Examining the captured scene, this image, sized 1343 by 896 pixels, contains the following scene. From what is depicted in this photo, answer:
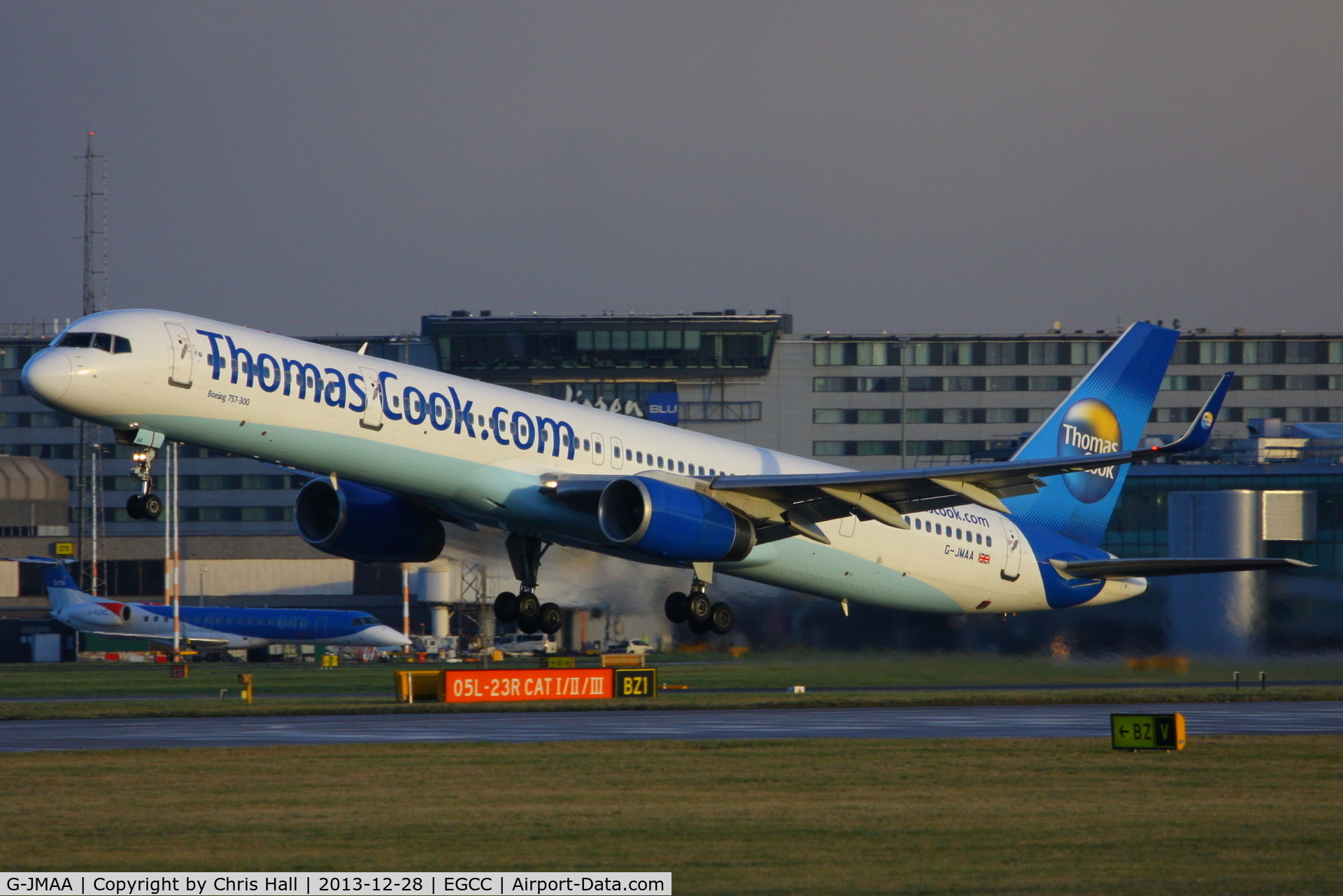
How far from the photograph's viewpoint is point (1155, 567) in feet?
130

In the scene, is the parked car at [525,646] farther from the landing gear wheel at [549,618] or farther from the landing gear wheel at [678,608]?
the landing gear wheel at [678,608]

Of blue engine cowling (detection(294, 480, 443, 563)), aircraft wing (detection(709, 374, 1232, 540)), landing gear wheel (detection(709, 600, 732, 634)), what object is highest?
aircraft wing (detection(709, 374, 1232, 540))

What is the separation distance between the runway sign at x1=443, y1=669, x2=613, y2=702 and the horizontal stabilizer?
1707cm

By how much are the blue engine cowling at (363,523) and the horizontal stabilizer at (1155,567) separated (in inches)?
679

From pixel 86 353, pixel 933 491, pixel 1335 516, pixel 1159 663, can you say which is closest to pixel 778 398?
pixel 1335 516

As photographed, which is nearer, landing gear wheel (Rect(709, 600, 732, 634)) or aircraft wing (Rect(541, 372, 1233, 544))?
aircraft wing (Rect(541, 372, 1233, 544))

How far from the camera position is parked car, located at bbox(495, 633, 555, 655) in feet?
278

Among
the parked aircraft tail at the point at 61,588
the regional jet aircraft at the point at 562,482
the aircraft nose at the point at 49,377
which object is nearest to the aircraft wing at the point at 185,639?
the parked aircraft tail at the point at 61,588

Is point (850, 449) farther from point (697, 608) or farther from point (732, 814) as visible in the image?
point (732, 814)

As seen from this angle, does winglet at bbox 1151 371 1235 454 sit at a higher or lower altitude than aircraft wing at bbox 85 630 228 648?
higher

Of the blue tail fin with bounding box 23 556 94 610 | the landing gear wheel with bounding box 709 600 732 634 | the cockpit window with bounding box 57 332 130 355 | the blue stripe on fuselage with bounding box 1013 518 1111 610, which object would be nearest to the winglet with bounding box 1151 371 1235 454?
the landing gear wheel with bounding box 709 600 732 634

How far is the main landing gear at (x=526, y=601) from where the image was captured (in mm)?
34719

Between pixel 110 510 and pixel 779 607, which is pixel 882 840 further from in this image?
pixel 110 510

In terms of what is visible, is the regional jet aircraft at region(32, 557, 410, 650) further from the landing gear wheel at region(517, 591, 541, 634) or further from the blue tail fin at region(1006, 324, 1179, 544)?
the landing gear wheel at region(517, 591, 541, 634)
